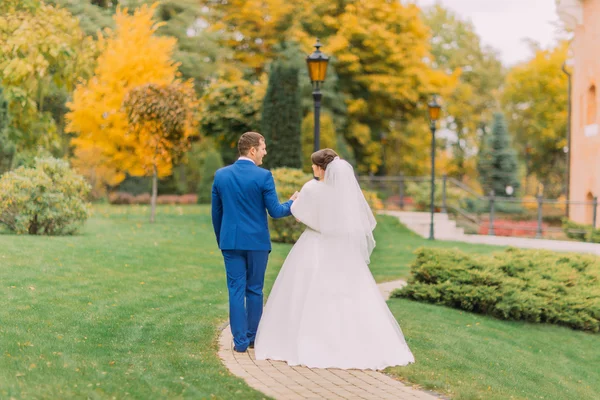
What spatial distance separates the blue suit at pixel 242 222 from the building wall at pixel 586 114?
18.9 meters

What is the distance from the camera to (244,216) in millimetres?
7066

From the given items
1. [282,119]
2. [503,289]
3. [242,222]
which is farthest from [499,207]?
[242,222]

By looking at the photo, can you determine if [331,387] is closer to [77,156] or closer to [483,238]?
[483,238]

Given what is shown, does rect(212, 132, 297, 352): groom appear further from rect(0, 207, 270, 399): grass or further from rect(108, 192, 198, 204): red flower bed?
rect(108, 192, 198, 204): red flower bed

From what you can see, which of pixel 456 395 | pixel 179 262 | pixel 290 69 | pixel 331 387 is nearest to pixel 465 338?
pixel 456 395

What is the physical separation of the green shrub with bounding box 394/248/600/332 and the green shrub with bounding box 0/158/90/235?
6.69 m

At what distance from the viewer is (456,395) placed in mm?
6480

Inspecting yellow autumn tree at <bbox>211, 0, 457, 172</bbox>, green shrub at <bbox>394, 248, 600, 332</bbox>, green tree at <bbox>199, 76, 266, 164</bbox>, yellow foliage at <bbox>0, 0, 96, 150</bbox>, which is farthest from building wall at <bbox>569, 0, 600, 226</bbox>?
yellow foliage at <bbox>0, 0, 96, 150</bbox>

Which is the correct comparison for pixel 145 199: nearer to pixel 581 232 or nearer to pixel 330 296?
pixel 581 232

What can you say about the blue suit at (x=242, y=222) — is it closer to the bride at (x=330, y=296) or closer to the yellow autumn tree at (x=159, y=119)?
the bride at (x=330, y=296)

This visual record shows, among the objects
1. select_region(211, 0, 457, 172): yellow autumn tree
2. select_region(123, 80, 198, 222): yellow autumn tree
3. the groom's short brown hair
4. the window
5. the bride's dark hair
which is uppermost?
select_region(211, 0, 457, 172): yellow autumn tree

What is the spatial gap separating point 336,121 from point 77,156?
10764 millimetres

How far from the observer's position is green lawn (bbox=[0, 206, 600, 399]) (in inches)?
241

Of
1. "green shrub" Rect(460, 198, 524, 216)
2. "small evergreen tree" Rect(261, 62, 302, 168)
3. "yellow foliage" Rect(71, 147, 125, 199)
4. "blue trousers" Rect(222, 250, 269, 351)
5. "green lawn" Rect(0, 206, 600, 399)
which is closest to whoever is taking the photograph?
"green lawn" Rect(0, 206, 600, 399)
